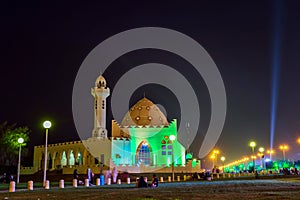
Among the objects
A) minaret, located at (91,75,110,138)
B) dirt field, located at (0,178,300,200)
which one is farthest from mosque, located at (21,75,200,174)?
A: dirt field, located at (0,178,300,200)

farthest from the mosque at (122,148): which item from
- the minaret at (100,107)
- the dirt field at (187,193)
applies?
the dirt field at (187,193)

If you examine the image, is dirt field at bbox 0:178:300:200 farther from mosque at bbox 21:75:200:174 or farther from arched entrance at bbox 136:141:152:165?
arched entrance at bbox 136:141:152:165

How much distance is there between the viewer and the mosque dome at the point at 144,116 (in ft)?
215

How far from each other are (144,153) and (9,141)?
799 inches

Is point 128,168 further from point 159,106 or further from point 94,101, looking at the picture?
point 159,106

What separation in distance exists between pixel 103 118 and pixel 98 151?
599 centimetres

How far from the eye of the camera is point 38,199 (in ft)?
45.0

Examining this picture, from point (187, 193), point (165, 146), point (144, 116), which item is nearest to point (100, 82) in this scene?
point (144, 116)

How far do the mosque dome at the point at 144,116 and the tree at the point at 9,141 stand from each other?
699 inches

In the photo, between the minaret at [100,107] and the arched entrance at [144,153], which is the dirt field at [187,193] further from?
the arched entrance at [144,153]

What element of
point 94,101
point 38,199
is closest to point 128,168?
point 94,101

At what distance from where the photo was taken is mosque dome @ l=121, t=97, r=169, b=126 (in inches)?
2586

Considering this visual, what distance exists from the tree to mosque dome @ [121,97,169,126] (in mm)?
17750

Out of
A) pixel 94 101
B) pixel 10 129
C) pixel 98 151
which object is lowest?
pixel 98 151
